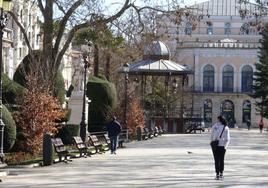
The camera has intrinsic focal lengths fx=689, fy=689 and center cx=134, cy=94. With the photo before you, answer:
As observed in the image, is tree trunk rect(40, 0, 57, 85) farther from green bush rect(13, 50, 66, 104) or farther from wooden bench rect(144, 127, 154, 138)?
wooden bench rect(144, 127, 154, 138)

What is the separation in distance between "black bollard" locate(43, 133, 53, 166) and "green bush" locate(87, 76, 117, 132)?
23047 mm

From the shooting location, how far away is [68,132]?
122ft

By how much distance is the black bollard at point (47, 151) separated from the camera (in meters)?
25.2

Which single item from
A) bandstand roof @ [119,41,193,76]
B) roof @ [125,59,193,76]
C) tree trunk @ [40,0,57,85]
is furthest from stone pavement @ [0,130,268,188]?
bandstand roof @ [119,41,193,76]

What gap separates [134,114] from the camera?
167ft

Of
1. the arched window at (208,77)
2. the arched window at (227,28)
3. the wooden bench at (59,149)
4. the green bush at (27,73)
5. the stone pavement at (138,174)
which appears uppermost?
the arched window at (227,28)

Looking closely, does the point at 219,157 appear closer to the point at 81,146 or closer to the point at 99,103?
the point at 81,146

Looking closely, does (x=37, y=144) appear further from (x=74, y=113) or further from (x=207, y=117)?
(x=207, y=117)

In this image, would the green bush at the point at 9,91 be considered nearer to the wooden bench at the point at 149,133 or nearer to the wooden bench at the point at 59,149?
the wooden bench at the point at 59,149

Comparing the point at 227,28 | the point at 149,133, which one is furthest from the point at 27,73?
the point at 227,28

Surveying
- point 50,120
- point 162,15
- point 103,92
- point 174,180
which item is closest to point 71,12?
point 162,15

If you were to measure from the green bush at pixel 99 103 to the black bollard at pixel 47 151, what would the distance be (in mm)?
23047

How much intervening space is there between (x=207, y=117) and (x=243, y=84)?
8.77 metres

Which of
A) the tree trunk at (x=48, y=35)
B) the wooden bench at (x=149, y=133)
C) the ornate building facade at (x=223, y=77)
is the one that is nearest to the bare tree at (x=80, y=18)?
the tree trunk at (x=48, y=35)
